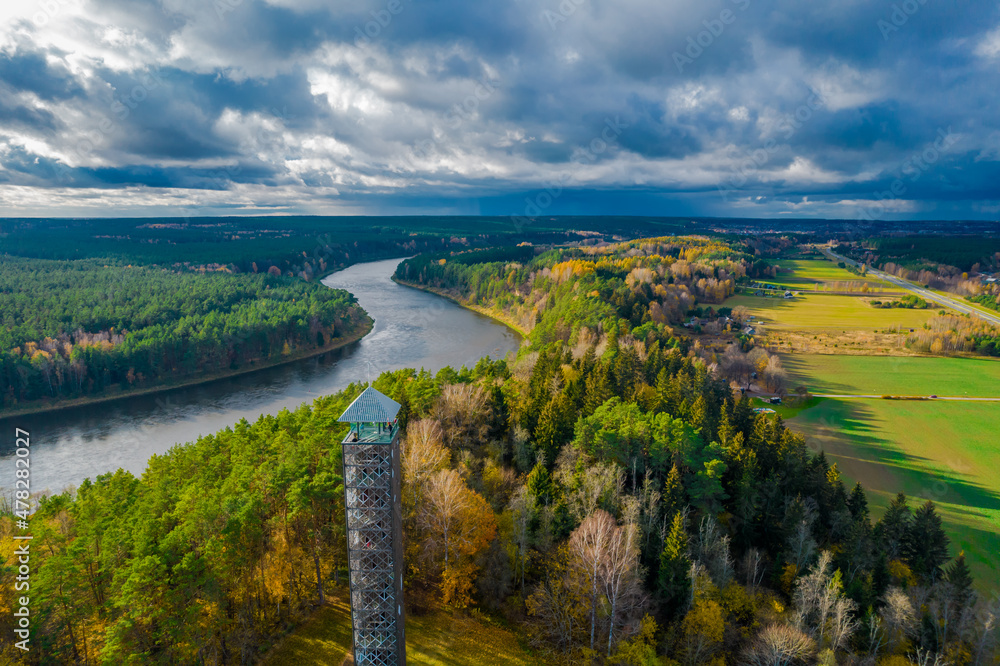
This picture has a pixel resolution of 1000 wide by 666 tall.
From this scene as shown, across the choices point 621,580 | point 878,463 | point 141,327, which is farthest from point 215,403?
point 878,463

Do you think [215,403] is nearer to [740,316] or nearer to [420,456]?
[420,456]

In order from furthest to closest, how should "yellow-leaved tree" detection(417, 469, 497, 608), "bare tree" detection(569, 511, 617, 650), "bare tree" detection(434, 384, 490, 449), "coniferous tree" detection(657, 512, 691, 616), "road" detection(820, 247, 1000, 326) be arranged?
"road" detection(820, 247, 1000, 326) → "bare tree" detection(434, 384, 490, 449) → "yellow-leaved tree" detection(417, 469, 497, 608) → "coniferous tree" detection(657, 512, 691, 616) → "bare tree" detection(569, 511, 617, 650)

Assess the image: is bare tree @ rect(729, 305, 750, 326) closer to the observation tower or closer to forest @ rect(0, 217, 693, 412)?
forest @ rect(0, 217, 693, 412)

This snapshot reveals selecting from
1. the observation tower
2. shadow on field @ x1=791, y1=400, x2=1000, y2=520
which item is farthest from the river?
shadow on field @ x1=791, y1=400, x2=1000, y2=520

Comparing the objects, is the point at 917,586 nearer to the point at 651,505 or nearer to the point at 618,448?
the point at 651,505

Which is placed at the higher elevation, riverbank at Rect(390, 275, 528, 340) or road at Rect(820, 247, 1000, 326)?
road at Rect(820, 247, 1000, 326)

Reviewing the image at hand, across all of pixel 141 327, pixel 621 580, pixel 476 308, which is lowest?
pixel 476 308

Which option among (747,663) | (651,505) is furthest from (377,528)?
(747,663)
